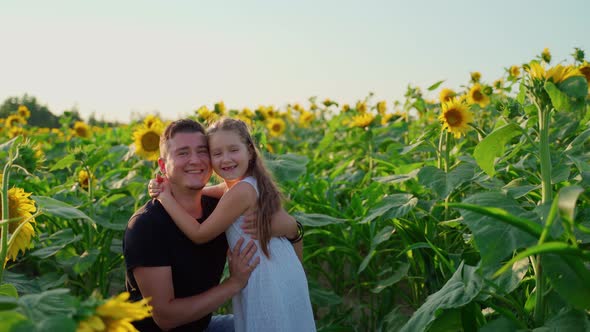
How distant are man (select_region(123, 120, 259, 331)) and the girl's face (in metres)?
0.05

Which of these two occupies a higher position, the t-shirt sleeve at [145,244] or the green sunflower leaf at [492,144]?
the green sunflower leaf at [492,144]

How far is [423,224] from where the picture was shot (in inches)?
107

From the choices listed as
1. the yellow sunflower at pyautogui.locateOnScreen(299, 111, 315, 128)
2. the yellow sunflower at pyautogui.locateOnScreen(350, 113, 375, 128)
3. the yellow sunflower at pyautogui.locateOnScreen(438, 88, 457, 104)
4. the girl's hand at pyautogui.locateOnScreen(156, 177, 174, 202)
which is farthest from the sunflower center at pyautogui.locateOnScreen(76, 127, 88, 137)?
the girl's hand at pyautogui.locateOnScreen(156, 177, 174, 202)

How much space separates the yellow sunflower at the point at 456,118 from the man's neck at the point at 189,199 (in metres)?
1.16

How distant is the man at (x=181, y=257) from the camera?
194 cm

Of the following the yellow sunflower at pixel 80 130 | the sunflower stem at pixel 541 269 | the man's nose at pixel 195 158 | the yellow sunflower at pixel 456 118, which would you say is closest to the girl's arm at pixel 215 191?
the man's nose at pixel 195 158

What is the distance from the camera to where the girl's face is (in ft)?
7.07

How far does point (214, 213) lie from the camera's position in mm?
2055

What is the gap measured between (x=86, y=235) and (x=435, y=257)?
1658 millimetres

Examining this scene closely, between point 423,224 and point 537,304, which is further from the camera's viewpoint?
point 423,224

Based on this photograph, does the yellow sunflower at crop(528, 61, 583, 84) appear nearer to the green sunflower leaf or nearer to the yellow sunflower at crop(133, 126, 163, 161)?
the green sunflower leaf

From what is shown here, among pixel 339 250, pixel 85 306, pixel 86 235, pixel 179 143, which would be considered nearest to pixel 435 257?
pixel 339 250

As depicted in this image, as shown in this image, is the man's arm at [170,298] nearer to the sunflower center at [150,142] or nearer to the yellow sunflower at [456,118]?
the yellow sunflower at [456,118]

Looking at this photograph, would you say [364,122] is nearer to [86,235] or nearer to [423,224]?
[423,224]
